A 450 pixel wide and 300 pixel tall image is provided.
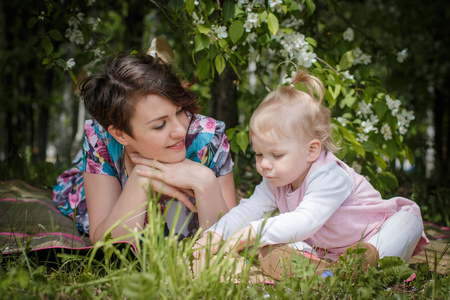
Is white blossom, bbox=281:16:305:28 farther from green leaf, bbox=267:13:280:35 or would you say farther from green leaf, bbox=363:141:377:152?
green leaf, bbox=363:141:377:152

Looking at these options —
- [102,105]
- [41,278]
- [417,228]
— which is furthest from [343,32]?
[41,278]

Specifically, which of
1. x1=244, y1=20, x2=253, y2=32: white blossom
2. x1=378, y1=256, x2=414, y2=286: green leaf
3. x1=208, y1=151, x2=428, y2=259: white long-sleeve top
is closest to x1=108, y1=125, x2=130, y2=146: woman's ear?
x1=208, y1=151, x2=428, y2=259: white long-sleeve top

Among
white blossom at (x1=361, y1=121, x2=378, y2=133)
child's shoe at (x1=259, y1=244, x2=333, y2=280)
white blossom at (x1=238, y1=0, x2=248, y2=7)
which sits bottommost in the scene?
child's shoe at (x1=259, y1=244, x2=333, y2=280)

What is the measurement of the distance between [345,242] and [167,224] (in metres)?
0.91

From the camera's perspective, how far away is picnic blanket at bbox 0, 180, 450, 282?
1.97m

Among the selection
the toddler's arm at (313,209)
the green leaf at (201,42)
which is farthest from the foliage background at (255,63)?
the toddler's arm at (313,209)

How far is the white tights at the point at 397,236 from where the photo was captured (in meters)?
1.89

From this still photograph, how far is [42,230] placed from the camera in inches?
97.3

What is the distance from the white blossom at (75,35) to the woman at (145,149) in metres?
0.84

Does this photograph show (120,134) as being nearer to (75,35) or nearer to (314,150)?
(314,150)

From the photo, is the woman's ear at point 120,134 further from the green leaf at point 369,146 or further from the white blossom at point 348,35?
the white blossom at point 348,35

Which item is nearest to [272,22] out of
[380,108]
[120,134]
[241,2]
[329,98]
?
[241,2]

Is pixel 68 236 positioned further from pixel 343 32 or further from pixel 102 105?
pixel 343 32

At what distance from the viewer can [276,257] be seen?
1.83 meters
